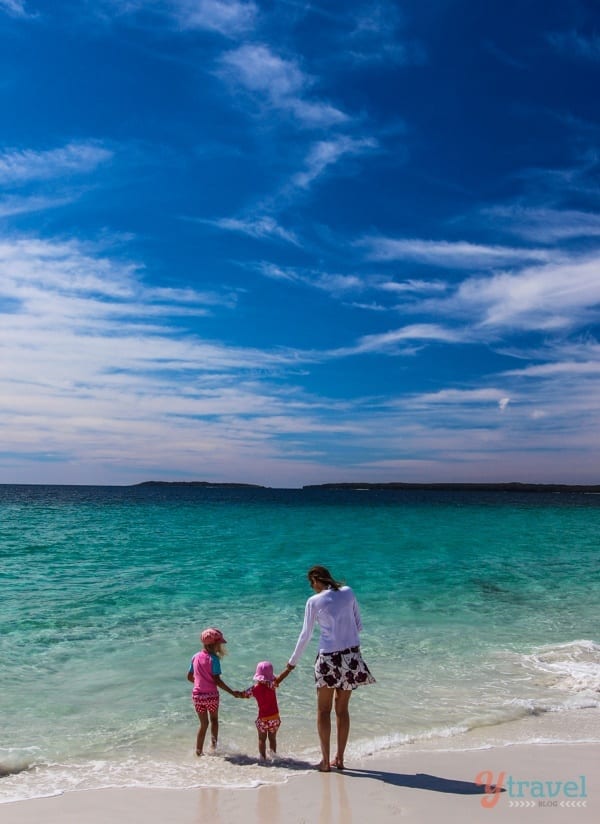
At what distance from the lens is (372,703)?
310 inches

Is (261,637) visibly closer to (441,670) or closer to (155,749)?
(441,670)

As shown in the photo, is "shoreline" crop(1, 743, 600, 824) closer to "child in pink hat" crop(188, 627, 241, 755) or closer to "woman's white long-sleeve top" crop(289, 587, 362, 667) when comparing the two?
"child in pink hat" crop(188, 627, 241, 755)

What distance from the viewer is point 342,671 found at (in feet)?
17.9

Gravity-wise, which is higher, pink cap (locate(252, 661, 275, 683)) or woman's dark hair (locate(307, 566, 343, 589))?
woman's dark hair (locate(307, 566, 343, 589))

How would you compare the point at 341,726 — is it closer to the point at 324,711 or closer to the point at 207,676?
the point at 324,711

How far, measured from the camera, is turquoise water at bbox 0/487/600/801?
6.33m

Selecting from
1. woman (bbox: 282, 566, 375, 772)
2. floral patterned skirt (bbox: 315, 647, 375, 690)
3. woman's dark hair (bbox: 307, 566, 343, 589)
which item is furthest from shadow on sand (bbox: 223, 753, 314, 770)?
woman's dark hair (bbox: 307, 566, 343, 589)

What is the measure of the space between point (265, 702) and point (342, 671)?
3.17ft

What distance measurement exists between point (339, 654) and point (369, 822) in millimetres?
1260

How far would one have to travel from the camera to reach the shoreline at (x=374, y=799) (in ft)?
15.5

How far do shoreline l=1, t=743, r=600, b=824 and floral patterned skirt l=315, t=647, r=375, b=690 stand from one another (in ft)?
2.70

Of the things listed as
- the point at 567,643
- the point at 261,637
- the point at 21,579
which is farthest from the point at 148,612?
the point at 567,643

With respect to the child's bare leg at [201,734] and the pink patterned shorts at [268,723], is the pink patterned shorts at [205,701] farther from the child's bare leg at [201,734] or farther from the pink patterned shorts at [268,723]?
the pink patterned shorts at [268,723]

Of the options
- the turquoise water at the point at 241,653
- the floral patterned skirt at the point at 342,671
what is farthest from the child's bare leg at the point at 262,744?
the floral patterned skirt at the point at 342,671
